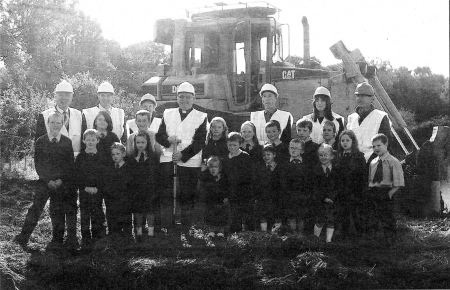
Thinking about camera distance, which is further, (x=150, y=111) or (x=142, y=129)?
(x=150, y=111)

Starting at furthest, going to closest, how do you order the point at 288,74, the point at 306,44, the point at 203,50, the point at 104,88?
the point at 203,50 < the point at 288,74 < the point at 306,44 < the point at 104,88

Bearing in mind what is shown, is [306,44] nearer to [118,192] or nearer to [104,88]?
[104,88]

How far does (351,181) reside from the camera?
466 cm

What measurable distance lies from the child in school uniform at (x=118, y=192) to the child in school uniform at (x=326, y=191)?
1.80 meters

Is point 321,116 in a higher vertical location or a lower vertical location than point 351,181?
higher

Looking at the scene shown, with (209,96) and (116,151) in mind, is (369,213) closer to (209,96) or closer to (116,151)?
(116,151)

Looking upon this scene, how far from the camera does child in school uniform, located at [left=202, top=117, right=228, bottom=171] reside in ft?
16.4

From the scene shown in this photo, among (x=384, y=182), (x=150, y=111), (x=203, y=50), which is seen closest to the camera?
(x=384, y=182)

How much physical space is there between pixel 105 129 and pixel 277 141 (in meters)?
1.74

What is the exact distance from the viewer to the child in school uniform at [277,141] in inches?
191

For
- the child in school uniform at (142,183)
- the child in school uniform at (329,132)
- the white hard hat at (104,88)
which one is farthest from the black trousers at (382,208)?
the white hard hat at (104,88)

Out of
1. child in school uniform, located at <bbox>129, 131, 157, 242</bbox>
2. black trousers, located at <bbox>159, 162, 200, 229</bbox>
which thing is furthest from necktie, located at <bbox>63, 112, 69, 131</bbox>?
black trousers, located at <bbox>159, 162, 200, 229</bbox>

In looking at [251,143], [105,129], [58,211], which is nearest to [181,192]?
[251,143]

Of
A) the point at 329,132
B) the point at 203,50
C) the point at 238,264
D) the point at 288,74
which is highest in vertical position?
the point at 203,50
